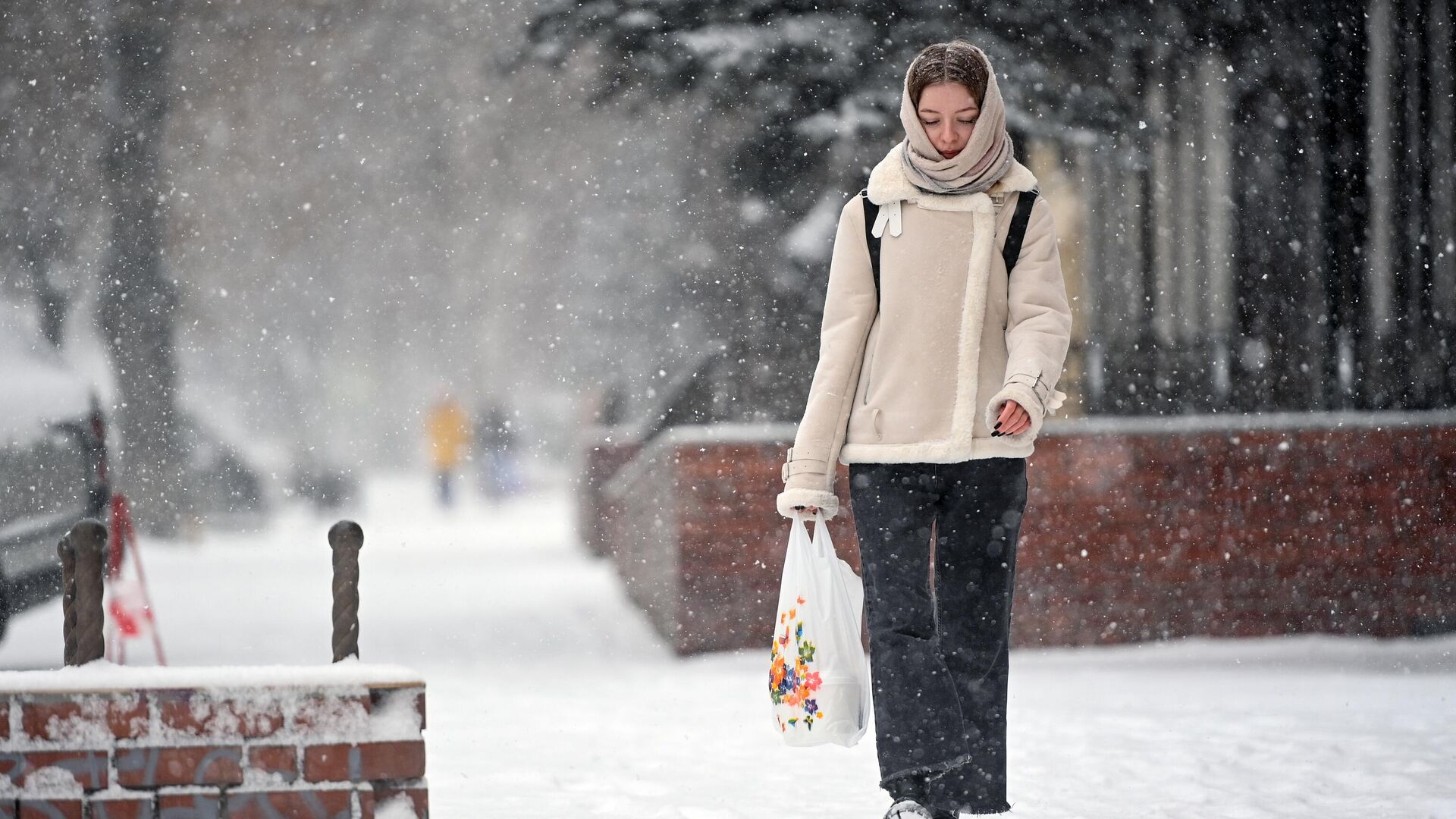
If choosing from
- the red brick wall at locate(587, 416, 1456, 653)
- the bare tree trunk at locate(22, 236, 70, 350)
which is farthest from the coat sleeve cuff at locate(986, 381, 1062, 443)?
the bare tree trunk at locate(22, 236, 70, 350)

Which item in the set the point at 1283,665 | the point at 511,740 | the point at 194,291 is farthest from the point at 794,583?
the point at 194,291

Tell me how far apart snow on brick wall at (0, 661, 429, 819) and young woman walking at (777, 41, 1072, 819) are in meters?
1.16

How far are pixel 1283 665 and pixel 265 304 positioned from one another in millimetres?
36795

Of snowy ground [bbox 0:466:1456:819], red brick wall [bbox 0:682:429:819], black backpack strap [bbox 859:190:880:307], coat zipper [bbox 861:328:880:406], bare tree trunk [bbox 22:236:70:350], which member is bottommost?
snowy ground [bbox 0:466:1456:819]

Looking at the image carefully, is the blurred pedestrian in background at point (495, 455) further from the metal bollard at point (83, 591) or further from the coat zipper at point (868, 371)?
the metal bollard at point (83, 591)

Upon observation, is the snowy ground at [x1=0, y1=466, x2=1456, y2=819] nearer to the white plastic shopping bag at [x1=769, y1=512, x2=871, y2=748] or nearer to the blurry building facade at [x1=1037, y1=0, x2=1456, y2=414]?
the white plastic shopping bag at [x1=769, y1=512, x2=871, y2=748]

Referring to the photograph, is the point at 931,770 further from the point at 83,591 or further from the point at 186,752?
the point at 83,591

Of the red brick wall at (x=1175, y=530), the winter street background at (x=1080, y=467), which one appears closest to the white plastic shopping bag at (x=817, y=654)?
the winter street background at (x=1080, y=467)

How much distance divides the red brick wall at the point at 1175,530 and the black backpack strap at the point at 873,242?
14.2ft

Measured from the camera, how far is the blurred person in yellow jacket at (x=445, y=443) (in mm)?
25094

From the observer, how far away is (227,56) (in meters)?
22.5

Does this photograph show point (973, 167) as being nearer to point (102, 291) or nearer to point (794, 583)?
point (794, 583)

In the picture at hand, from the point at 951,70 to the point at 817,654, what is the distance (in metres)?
1.43

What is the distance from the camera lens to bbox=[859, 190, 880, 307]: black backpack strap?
3.78 metres
